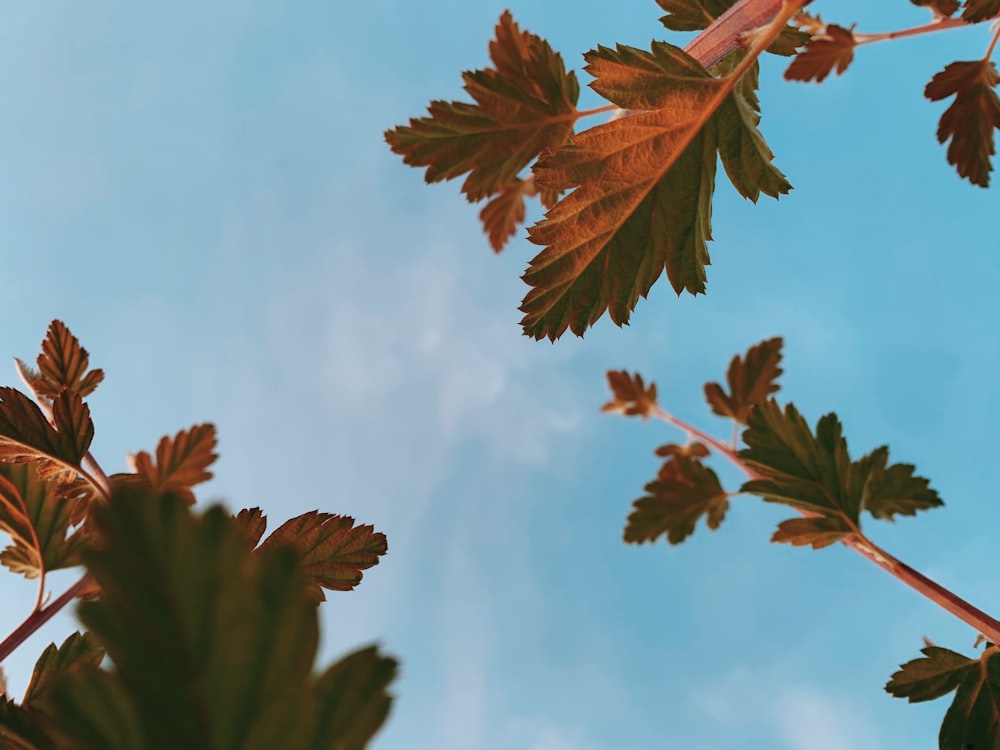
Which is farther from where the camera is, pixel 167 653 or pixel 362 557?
pixel 362 557

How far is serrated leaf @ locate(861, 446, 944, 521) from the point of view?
1.63m

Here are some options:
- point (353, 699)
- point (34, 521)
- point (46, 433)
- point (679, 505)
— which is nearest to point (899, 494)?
point (679, 505)

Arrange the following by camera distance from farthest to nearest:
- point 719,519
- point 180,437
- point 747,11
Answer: point 719,519 → point 180,437 → point 747,11

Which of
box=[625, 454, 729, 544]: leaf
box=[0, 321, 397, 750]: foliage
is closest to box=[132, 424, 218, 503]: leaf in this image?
box=[625, 454, 729, 544]: leaf

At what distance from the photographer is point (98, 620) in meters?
0.35

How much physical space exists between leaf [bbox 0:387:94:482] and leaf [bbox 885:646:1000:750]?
1516 millimetres

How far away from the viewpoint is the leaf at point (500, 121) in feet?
5.07

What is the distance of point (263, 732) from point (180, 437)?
1.67 metres

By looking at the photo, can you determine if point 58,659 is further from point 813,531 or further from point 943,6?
point 943,6

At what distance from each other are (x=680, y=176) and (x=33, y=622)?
130 cm

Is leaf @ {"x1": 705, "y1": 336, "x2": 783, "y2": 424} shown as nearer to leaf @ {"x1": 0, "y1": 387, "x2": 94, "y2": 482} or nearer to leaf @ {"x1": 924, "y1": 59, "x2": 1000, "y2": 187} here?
leaf @ {"x1": 924, "y1": 59, "x2": 1000, "y2": 187}

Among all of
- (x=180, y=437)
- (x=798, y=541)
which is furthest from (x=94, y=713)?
(x=180, y=437)

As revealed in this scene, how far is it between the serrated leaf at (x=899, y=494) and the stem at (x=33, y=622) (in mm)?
1706

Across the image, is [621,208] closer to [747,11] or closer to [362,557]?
[747,11]
